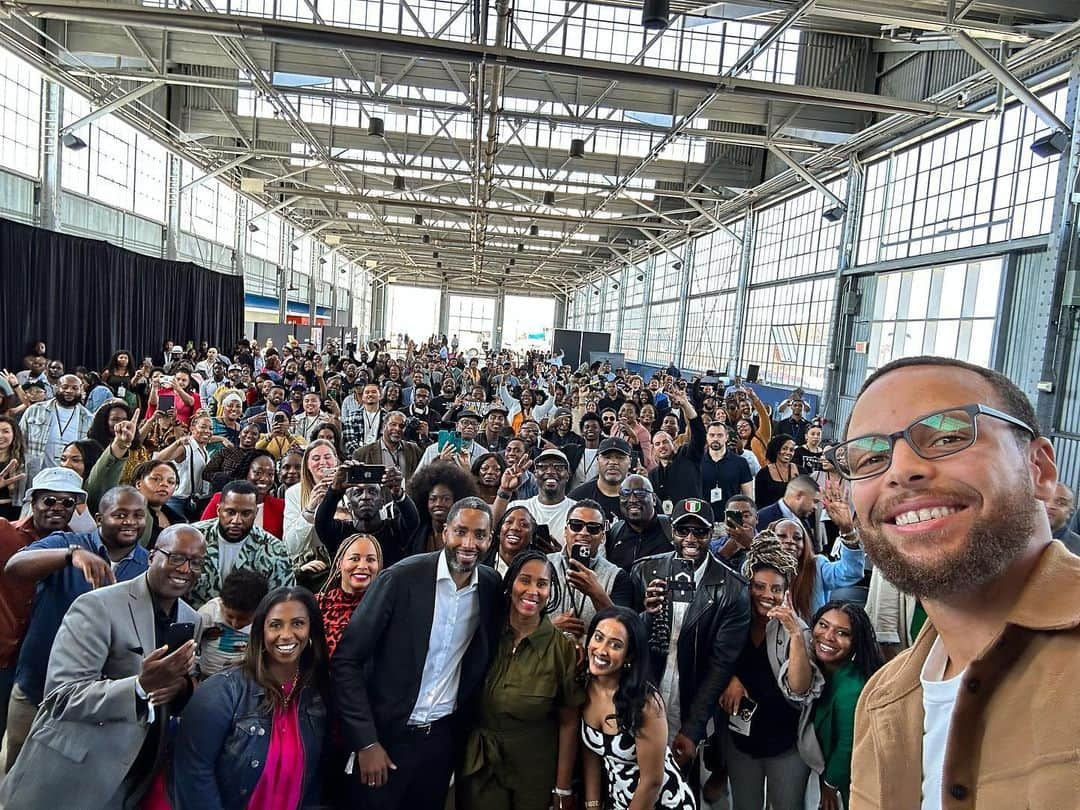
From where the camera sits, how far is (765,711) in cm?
315

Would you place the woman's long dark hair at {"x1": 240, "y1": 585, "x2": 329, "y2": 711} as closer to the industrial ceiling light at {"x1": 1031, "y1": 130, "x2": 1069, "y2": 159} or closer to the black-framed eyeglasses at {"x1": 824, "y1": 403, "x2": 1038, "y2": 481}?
the black-framed eyeglasses at {"x1": 824, "y1": 403, "x2": 1038, "y2": 481}

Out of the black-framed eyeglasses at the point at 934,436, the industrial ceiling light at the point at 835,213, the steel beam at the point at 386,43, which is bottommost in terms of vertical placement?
the black-framed eyeglasses at the point at 934,436

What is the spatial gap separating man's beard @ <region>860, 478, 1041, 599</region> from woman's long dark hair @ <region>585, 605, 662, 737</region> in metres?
1.88

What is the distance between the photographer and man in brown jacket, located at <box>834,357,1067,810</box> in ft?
3.06

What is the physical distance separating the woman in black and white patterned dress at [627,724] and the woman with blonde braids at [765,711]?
50 cm

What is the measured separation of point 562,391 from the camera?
13.1m

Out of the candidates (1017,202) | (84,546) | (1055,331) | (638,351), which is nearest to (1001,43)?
(1017,202)

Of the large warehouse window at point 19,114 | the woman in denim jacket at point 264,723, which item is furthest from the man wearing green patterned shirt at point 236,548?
the large warehouse window at point 19,114

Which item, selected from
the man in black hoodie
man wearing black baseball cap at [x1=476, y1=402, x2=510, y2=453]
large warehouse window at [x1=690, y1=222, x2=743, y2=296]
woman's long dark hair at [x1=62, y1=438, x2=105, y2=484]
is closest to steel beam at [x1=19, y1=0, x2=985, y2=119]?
man wearing black baseball cap at [x1=476, y1=402, x2=510, y2=453]

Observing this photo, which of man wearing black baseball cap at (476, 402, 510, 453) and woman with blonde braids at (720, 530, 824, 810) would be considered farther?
man wearing black baseball cap at (476, 402, 510, 453)

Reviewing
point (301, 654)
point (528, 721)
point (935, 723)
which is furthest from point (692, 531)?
point (935, 723)

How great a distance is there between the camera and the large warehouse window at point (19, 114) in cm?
1271

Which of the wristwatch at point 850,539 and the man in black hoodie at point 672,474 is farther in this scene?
the man in black hoodie at point 672,474

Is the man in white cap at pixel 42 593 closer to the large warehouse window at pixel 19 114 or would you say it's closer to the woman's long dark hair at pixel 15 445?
the woman's long dark hair at pixel 15 445
